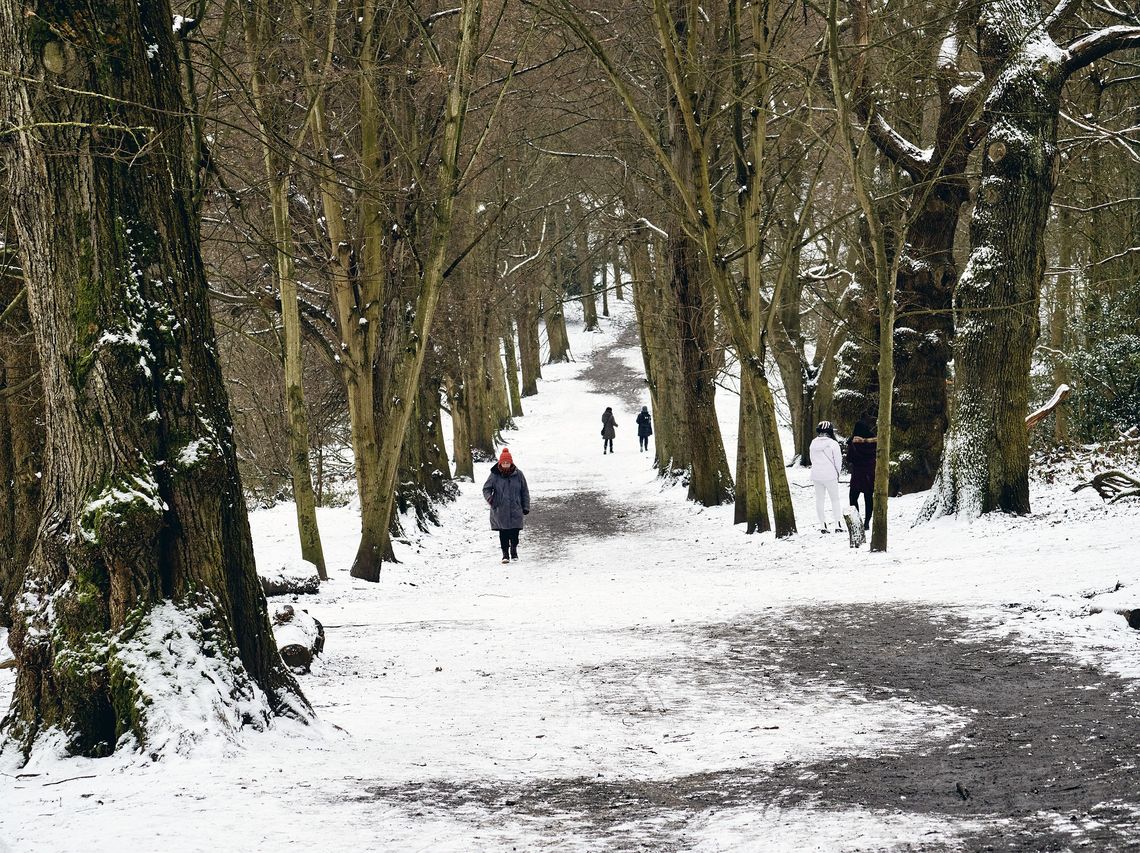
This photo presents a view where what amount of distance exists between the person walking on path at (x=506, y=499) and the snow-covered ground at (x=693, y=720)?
3.14 metres

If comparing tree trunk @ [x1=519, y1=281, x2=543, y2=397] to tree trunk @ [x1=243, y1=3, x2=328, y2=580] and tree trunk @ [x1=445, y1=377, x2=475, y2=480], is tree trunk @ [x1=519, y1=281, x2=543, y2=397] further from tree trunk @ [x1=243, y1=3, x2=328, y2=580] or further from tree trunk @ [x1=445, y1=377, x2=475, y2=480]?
tree trunk @ [x1=243, y1=3, x2=328, y2=580]

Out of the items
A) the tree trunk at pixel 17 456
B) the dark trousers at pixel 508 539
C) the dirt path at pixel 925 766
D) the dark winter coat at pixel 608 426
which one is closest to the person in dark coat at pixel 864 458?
the dark trousers at pixel 508 539

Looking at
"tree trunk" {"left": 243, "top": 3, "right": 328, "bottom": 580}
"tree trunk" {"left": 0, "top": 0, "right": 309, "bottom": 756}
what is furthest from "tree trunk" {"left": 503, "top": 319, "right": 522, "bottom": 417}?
"tree trunk" {"left": 0, "top": 0, "right": 309, "bottom": 756}

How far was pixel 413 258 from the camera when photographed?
15.4 metres

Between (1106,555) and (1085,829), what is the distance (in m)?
6.03

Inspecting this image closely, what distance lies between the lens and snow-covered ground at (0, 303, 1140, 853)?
3.81 metres

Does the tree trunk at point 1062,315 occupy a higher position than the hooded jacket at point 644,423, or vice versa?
the tree trunk at point 1062,315

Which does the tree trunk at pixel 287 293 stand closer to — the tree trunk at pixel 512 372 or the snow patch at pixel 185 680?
the snow patch at pixel 185 680

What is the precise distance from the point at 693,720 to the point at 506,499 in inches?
384

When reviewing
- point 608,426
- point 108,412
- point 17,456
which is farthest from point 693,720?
point 608,426

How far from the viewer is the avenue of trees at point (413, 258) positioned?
5.05 m

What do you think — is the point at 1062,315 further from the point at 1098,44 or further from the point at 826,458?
the point at 1098,44

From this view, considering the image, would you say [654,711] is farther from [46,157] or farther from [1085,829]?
[46,157]

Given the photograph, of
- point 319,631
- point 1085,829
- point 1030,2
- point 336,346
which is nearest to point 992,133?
point 1030,2
